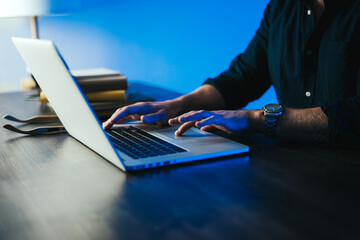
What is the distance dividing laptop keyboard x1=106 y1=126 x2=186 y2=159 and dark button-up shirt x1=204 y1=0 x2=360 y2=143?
566mm

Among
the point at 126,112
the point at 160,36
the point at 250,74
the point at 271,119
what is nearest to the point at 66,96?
the point at 126,112

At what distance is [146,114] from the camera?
1286mm

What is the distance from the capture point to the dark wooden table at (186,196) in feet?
2.01

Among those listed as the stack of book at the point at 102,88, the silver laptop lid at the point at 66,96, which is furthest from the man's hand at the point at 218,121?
the stack of book at the point at 102,88

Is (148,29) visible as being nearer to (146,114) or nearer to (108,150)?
(146,114)

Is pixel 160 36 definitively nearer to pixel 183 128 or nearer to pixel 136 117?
pixel 136 117

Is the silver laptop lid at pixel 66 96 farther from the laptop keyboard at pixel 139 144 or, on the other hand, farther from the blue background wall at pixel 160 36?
the blue background wall at pixel 160 36

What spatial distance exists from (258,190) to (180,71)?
2894mm

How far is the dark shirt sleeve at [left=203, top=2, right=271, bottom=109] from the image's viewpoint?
1.66m

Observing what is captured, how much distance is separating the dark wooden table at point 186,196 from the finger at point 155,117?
216 millimetres

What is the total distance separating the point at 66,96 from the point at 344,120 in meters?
0.67

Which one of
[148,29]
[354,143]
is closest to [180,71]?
[148,29]

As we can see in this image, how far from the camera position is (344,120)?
109cm

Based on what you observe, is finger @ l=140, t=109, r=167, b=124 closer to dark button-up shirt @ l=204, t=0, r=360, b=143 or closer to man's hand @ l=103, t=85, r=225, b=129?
man's hand @ l=103, t=85, r=225, b=129
